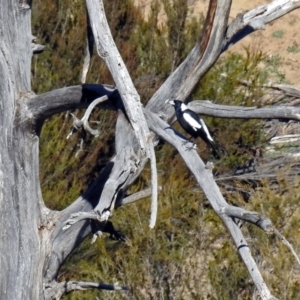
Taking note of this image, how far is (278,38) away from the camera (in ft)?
50.1

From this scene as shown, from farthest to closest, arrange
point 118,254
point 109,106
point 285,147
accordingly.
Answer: point 285,147 < point 118,254 < point 109,106

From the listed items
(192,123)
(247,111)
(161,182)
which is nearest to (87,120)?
(247,111)

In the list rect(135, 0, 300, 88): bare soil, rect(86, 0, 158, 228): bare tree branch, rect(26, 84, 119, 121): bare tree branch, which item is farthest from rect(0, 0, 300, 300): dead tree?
rect(135, 0, 300, 88): bare soil

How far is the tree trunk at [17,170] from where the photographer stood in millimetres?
3902

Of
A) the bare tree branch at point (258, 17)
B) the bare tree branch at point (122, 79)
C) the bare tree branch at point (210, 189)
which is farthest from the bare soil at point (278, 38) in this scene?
the bare tree branch at point (122, 79)

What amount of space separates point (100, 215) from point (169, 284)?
4064 mm

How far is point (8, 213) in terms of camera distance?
13.0ft

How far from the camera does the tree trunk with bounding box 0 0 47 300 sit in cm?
390

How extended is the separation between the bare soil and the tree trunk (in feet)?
34.0

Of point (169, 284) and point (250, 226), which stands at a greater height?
point (250, 226)

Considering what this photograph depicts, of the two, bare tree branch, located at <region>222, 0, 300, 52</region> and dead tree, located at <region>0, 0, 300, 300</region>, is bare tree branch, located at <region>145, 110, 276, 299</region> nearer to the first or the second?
dead tree, located at <region>0, 0, 300, 300</region>

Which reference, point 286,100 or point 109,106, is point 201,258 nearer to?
point 286,100

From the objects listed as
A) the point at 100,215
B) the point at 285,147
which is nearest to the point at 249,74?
the point at 285,147

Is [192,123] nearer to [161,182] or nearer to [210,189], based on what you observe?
[210,189]
